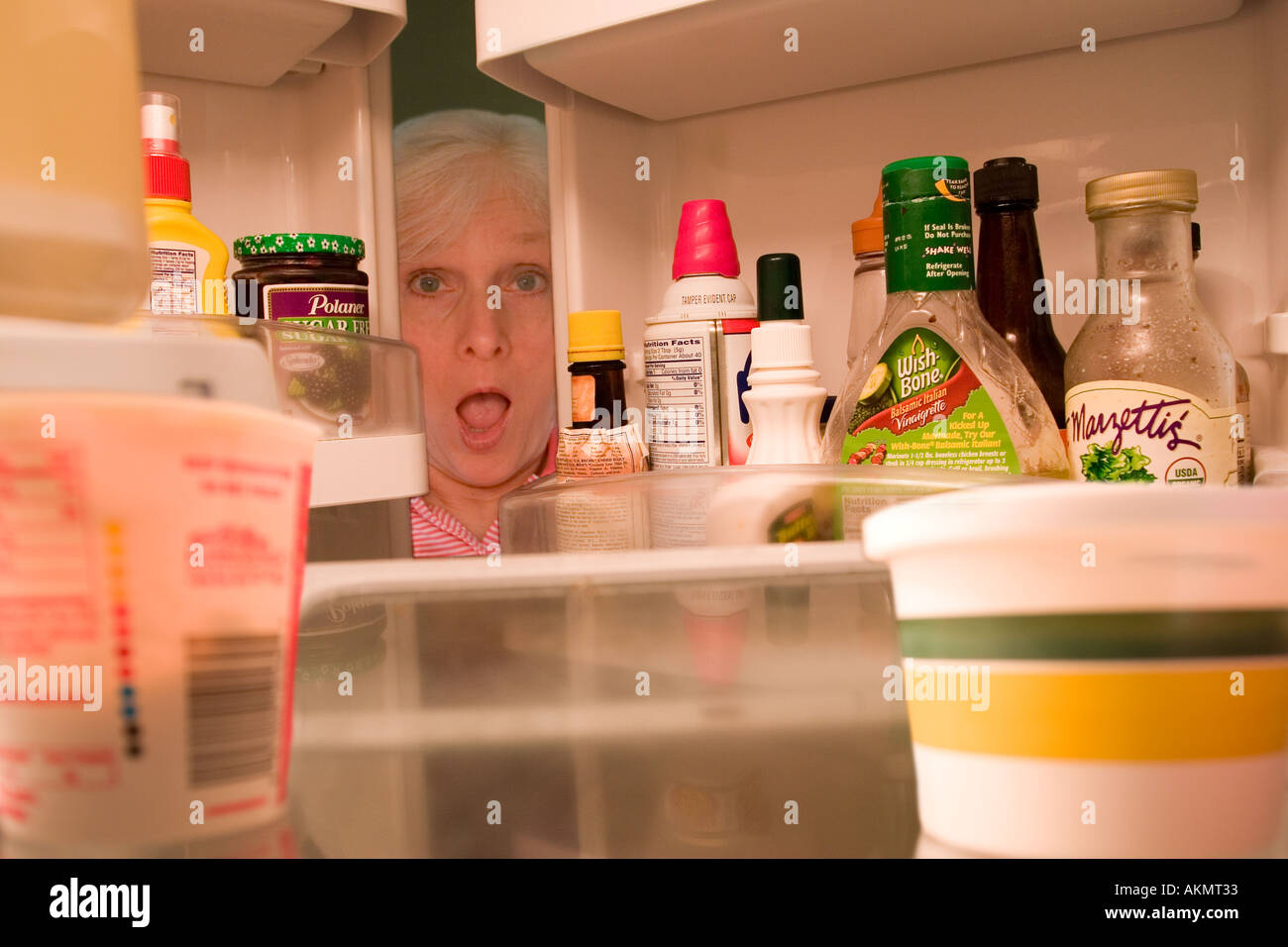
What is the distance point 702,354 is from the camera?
0.79m

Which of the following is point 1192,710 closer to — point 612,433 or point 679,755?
point 679,755

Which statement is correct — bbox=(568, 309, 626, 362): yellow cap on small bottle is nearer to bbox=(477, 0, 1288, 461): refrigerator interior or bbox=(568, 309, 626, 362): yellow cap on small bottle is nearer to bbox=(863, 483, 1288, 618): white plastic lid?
bbox=(477, 0, 1288, 461): refrigerator interior

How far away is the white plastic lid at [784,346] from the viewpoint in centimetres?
70

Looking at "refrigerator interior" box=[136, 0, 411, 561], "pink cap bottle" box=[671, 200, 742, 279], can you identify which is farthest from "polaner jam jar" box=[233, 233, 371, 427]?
"pink cap bottle" box=[671, 200, 742, 279]

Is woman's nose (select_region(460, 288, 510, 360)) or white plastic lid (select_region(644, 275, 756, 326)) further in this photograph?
woman's nose (select_region(460, 288, 510, 360))

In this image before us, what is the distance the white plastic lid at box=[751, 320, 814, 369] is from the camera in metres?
0.70

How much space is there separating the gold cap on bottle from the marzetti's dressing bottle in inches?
10.2

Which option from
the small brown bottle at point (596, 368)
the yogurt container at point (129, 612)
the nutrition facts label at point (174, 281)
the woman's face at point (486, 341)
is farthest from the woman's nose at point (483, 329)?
the yogurt container at point (129, 612)

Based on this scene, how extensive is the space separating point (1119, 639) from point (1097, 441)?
46cm

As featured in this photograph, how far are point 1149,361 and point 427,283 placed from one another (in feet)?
2.08

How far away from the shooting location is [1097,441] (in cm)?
64

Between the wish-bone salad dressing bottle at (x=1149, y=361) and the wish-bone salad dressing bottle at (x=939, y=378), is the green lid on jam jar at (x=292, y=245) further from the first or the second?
the wish-bone salad dressing bottle at (x=1149, y=361)

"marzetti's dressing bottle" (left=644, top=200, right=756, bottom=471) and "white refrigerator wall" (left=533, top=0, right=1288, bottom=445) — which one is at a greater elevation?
"white refrigerator wall" (left=533, top=0, right=1288, bottom=445)
